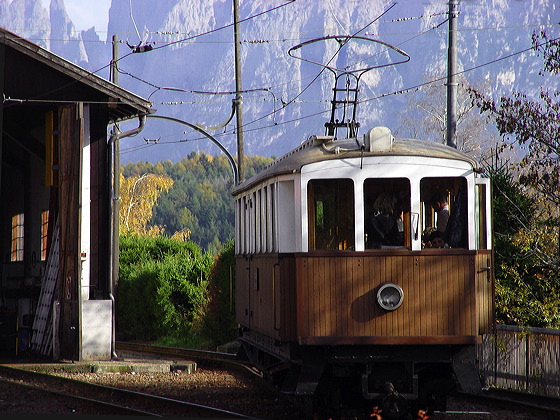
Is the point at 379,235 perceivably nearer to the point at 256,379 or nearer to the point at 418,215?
the point at 418,215

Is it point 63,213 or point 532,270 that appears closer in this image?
point 532,270

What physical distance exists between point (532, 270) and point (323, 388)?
221 inches

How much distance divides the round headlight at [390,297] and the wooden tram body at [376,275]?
4cm

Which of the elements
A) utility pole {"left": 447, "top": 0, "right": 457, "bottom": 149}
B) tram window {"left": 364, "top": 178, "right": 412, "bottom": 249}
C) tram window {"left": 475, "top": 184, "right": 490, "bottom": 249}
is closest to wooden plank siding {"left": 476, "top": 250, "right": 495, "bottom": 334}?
tram window {"left": 475, "top": 184, "right": 490, "bottom": 249}

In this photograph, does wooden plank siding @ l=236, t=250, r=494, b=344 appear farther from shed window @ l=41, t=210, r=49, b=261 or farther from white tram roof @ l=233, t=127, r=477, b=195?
shed window @ l=41, t=210, r=49, b=261

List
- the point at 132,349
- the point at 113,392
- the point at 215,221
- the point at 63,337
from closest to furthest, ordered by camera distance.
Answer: the point at 113,392 < the point at 63,337 < the point at 132,349 < the point at 215,221

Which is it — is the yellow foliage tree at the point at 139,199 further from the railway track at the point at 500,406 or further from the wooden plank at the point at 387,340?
the wooden plank at the point at 387,340

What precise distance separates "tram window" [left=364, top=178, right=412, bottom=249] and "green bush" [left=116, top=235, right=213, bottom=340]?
513 inches

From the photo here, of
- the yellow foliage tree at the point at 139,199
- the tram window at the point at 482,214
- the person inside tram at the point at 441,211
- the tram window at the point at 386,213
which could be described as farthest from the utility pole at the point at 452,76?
the yellow foliage tree at the point at 139,199

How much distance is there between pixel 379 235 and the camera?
9.45 metres

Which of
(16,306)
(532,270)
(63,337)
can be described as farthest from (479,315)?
(16,306)

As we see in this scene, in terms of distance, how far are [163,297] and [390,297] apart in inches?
598

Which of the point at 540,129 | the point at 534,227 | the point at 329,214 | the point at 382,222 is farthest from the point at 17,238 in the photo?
the point at 382,222

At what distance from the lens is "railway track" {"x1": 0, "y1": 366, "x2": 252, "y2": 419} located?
10.5 meters
